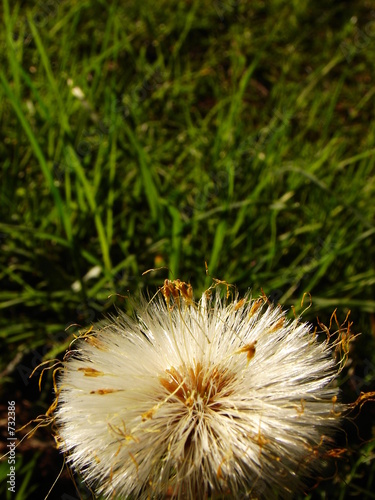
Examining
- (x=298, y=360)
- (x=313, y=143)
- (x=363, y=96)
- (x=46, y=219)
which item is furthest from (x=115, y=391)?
(x=363, y=96)

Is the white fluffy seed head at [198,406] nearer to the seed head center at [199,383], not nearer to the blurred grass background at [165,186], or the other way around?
the seed head center at [199,383]

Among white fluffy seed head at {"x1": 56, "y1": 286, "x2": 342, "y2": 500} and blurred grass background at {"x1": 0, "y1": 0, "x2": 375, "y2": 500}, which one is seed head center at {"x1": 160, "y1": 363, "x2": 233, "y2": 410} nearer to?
white fluffy seed head at {"x1": 56, "y1": 286, "x2": 342, "y2": 500}

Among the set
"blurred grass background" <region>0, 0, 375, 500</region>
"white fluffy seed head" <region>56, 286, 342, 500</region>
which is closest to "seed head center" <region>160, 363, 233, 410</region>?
"white fluffy seed head" <region>56, 286, 342, 500</region>

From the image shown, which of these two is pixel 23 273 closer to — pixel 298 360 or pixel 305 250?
pixel 305 250

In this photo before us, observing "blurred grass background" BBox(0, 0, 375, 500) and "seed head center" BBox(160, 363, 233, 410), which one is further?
"blurred grass background" BBox(0, 0, 375, 500)

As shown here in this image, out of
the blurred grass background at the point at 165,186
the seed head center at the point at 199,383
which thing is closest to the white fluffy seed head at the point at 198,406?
the seed head center at the point at 199,383

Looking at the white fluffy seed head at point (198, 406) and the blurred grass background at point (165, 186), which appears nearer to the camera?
the white fluffy seed head at point (198, 406)
